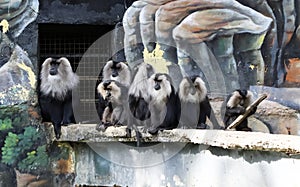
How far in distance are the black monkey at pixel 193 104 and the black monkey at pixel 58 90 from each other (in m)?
1.20

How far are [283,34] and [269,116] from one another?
0.93m

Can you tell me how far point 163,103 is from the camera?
607 cm

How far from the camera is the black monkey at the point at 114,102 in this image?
631 centimetres

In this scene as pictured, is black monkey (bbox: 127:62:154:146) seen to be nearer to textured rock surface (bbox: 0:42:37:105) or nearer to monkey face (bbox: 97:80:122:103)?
monkey face (bbox: 97:80:122:103)

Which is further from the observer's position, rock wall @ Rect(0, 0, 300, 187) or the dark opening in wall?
the dark opening in wall

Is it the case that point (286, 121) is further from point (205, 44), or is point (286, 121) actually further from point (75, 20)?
point (75, 20)

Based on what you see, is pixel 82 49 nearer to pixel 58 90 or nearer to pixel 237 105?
pixel 58 90

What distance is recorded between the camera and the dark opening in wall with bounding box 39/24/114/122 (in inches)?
280

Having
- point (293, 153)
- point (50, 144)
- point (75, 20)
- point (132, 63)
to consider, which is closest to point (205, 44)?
point (132, 63)

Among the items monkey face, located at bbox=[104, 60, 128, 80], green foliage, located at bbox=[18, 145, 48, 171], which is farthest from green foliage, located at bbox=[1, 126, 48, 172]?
monkey face, located at bbox=[104, 60, 128, 80]

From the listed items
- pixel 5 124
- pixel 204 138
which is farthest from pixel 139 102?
pixel 5 124

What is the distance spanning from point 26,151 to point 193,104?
74.9 inches

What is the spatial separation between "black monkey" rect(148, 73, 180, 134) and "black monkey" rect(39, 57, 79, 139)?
95cm

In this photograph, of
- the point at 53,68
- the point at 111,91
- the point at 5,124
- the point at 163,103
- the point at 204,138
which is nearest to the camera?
the point at 204,138
